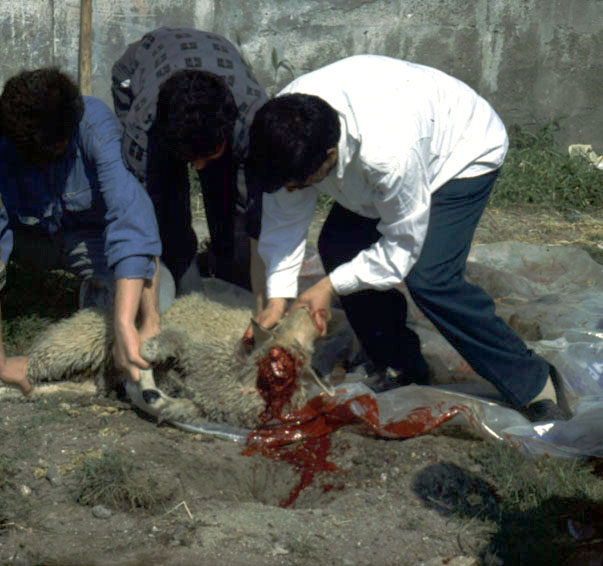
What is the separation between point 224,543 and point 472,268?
2.66 meters

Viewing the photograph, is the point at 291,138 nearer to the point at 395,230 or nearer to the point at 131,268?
the point at 395,230

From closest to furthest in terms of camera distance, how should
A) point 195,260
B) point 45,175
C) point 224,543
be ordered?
point 224,543 < point 45,175 < point 195,260

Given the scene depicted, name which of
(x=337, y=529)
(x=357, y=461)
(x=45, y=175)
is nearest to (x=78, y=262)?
(x=45, y=175)

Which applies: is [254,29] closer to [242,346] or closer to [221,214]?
[221,214]

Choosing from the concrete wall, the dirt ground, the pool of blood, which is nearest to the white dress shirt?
the pool of blood

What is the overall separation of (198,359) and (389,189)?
110cm

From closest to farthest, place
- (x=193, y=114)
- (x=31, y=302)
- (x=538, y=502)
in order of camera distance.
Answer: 1. (x=538, y=502)
2. (x=193, y=114)
3. (x=31, y=302)

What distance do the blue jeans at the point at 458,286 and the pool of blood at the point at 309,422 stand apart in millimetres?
246

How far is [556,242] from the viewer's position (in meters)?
6.01

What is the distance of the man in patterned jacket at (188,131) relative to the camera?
319 cm

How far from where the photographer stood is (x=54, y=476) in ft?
10.0

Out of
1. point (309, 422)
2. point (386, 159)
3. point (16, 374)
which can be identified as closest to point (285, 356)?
point (309, 422)

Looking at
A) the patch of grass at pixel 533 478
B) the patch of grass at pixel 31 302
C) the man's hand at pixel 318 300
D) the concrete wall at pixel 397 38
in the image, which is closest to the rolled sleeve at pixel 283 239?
the man's hand at pixel 318 300

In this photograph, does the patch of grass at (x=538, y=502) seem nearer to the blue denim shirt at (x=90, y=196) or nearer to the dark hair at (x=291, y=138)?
the dark hair at (x=291, y=138)
